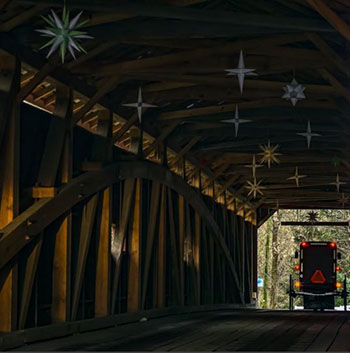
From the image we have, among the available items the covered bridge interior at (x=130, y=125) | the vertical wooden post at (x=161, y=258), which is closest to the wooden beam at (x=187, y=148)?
the covered bridge interior at (x=130, y=125)

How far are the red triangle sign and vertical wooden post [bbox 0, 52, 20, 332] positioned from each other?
77.3 feet

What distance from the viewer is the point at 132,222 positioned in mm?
18406

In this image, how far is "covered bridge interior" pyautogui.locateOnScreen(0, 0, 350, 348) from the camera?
12203mm

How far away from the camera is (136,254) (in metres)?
18.3

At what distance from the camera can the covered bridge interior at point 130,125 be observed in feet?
40.0

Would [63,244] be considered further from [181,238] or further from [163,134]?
[181,238]

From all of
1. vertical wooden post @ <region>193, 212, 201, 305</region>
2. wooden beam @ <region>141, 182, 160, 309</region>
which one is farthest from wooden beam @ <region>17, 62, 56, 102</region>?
vertical wooden post @ <region>193, 212, 201, 305</region>

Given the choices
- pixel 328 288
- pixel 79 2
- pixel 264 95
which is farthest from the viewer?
pixel 328 288

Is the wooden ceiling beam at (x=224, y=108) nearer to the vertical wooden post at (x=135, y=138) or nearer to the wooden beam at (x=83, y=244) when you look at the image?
the vertical wooden post at (x=135, y=138)

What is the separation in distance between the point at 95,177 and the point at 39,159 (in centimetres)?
146

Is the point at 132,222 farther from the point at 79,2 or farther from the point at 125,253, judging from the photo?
the point at 79,2

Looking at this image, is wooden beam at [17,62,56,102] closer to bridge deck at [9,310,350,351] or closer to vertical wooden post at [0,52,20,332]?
vertical wooden post at [0,52,20,332]

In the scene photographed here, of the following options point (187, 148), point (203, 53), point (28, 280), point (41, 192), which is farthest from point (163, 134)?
point (28, 280)

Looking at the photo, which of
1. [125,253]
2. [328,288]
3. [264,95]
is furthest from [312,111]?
[328,288]
